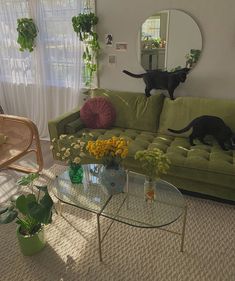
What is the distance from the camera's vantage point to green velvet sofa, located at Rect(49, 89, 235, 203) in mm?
2051

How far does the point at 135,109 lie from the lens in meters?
2.82

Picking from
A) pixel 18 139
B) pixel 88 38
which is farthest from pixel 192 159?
pixel 88 38

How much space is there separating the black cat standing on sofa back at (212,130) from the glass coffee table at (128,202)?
29.9 inches

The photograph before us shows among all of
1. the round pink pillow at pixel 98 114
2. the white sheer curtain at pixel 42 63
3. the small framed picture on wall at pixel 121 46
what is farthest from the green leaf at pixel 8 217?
the small framed picture on wall at pixel 121 46

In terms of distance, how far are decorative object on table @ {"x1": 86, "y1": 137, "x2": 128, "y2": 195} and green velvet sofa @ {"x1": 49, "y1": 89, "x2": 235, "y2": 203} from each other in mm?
560

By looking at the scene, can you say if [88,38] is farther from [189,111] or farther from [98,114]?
[189,111]

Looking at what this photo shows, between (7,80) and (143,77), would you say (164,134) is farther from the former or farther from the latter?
(7,80)

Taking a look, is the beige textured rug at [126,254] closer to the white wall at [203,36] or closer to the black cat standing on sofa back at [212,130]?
the black cat standing on sofa back at [212,130]

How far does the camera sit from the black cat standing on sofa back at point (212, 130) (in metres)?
2.26

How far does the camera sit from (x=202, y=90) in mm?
2746

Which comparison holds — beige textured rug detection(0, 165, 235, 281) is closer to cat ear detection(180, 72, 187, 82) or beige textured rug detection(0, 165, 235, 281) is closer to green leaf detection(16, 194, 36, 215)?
green leaf detection(16, 194, 36, 215)

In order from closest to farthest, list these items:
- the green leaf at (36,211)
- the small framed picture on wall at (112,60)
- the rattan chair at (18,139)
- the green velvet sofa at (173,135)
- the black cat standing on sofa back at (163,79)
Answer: the green leaf at (36,211) → the green velvet sofa at (173,135) → the rattan chair at (18,139) → the black cat standing on sofa back at (163,79) → the small framed picture on wall at (112,60)

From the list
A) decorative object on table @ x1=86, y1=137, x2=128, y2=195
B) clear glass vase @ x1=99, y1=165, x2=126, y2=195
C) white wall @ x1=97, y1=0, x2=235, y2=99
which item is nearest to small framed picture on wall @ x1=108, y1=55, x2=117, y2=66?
white wall @ x1=97, y1=0, x2=235, y2=99

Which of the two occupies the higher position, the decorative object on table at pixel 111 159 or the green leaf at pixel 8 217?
the decorative object on table at pixel 111 159
